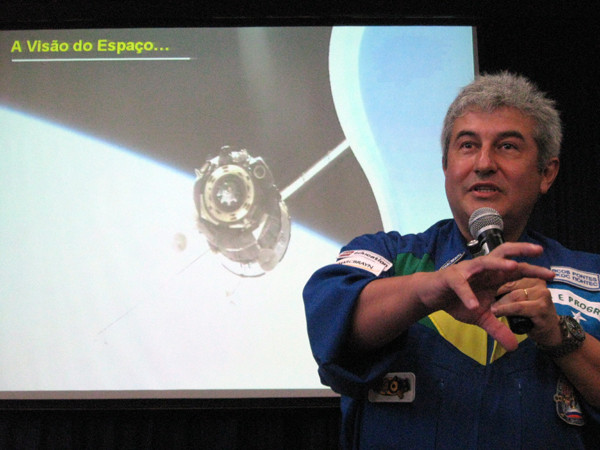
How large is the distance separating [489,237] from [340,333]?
289 mm

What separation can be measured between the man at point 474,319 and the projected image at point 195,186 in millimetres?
1345

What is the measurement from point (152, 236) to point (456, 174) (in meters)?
1.68

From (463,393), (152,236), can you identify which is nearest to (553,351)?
(463,393)

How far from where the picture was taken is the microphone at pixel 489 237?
902mm

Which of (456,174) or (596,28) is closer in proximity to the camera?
(456,174)

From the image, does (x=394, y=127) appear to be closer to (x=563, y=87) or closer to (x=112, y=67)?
(x=563, y=87)

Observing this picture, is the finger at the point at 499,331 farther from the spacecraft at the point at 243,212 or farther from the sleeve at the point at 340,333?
the spacecraft at the point at 243,212

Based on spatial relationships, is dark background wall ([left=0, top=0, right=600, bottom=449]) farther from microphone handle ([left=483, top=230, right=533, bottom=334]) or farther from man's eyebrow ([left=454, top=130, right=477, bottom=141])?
microphone handle ([left=483, top=230, right=533, bottom=334])

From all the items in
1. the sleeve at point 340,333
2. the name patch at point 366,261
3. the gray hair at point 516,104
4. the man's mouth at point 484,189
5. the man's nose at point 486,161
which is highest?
the gray hair at point 516,104

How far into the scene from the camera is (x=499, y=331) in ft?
2.94

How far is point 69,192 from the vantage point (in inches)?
104

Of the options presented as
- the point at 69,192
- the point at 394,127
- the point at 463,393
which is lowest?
the point at 463,393

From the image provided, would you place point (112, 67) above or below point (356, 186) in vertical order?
above

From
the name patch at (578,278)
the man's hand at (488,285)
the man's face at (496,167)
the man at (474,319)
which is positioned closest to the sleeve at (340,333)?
the man at (474,319)
